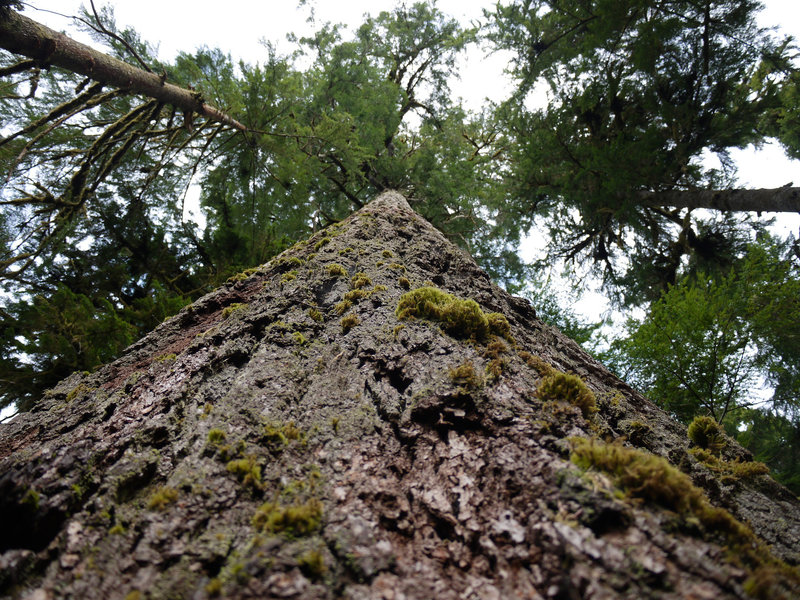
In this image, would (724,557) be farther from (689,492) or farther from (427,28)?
(427,28)

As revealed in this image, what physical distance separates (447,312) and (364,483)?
1.63 metres

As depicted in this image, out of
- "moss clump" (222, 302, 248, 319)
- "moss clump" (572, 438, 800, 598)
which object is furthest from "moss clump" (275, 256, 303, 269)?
"moss clump" (572, 438, 800, 598)

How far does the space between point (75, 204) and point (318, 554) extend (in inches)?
240

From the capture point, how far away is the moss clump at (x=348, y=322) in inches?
126

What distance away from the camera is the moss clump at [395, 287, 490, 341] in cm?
302

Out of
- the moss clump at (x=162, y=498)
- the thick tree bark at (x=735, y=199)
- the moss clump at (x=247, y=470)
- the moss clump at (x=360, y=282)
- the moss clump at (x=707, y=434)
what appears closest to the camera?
the moss clump at (x=162, y=498)

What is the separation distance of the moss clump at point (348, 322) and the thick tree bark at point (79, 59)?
452 cm

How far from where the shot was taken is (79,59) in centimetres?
438

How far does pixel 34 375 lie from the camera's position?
4898 mm

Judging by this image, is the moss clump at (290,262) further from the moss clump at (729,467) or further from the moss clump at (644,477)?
the moss clump at (729,467)

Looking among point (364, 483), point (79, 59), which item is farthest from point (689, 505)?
point (79, 59)

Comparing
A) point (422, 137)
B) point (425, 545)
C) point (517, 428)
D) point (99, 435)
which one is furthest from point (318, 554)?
point (422, 137)

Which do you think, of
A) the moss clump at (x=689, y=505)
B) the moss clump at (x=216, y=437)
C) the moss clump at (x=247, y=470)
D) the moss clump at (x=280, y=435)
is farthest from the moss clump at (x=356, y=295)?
the moss clump at (x=689, y=505)

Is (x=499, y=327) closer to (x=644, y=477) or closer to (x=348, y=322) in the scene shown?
(x=348, y=322)
